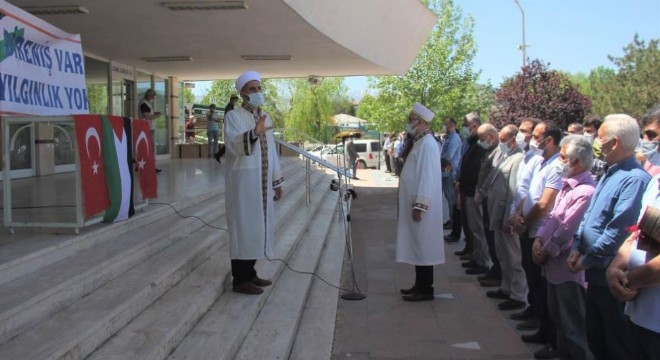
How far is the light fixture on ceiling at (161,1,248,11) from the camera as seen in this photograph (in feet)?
28.8

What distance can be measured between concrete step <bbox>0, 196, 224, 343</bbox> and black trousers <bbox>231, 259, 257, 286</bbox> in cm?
80

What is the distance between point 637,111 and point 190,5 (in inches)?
1312

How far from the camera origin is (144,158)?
6.19 metres

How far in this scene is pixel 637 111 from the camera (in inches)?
1357

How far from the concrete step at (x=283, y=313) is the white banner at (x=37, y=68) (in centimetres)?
265

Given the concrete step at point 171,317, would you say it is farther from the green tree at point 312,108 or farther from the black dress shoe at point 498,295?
the green tree at point 312,108

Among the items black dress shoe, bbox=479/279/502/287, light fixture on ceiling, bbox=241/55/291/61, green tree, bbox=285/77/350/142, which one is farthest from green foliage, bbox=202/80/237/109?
black dress shoe, bbox=479/279/502/287

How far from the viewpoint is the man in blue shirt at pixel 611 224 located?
10.4ft

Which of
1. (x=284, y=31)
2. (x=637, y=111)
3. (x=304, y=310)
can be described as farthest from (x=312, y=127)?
(x=304, y=310)

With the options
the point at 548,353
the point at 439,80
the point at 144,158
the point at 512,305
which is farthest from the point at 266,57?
the point at 439,80

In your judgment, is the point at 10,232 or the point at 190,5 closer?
the point at 10,232

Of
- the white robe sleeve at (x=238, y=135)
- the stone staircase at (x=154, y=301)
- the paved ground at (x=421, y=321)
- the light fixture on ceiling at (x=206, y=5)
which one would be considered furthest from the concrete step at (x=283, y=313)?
the light fixture on ceiling at (x=206, y=5)

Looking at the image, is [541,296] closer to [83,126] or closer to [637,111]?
[83,126]

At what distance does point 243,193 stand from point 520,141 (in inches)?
135
